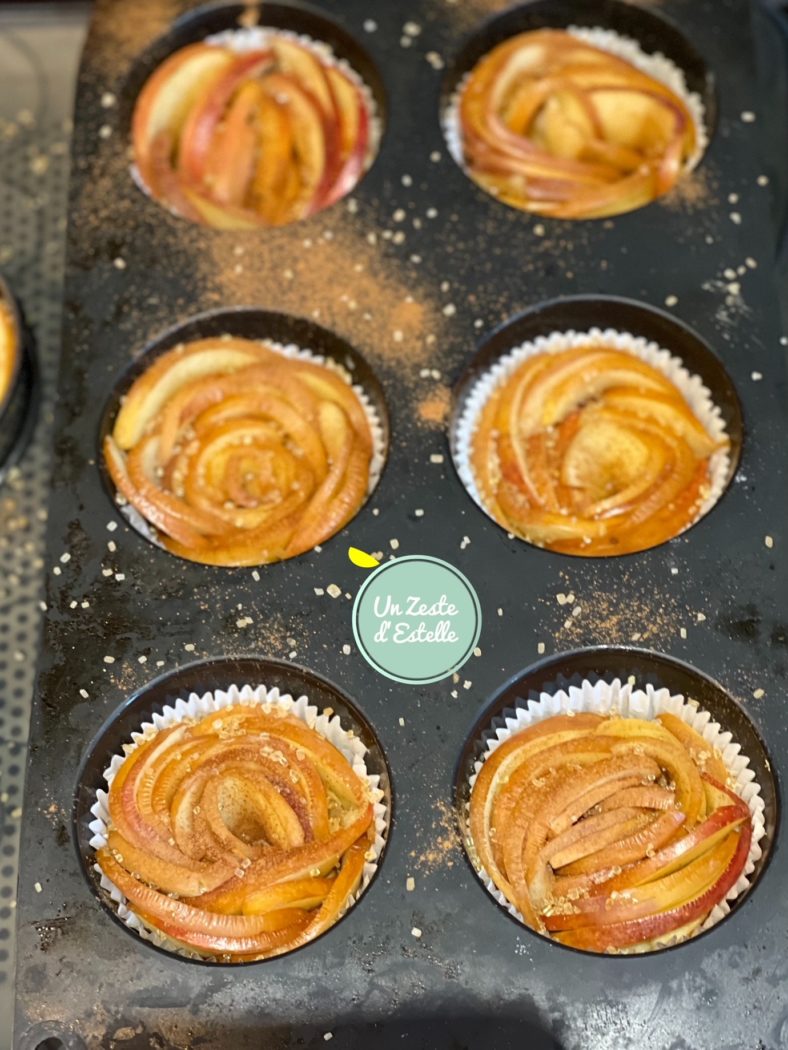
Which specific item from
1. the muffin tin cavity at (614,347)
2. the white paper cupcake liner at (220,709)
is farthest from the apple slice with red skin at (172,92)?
the white paper cupcake liner at (220,709)

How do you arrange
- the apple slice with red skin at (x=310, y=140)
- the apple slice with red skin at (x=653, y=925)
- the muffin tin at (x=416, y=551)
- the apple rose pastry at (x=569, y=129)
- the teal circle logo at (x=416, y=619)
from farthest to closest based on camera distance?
the apple slice with red skin at (x=310, y=140)
the apple rose pastry at (x=569, y=129)
the teal circle logo at (x=416, y=619)
the apple slice with red skin at (x=653, y=925)
the muffin tin at (x=416, y=551)

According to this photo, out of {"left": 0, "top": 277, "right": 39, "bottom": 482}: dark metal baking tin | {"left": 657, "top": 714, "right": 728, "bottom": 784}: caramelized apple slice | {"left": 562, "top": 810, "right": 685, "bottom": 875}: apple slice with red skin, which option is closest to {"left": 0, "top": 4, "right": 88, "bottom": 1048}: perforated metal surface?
{"left": 0, "top": 277, "right": 39, "bottom": 482}: dark metal baking tin

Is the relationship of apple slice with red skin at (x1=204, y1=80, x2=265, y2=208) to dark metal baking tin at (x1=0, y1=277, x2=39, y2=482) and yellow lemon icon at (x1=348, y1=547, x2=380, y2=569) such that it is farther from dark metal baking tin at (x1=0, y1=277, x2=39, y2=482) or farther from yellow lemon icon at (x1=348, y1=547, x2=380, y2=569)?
yellow lemon icon at (x1=348, y1=547, x2=380, y2=569)

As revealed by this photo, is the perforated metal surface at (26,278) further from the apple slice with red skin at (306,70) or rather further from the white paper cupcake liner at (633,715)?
the white paper cupcake liner at (633,715)

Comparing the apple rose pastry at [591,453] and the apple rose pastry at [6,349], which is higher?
the apple rose pastry at [591,453]

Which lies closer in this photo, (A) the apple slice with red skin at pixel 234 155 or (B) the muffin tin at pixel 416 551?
(B) the muffin tin at pixel 416 551

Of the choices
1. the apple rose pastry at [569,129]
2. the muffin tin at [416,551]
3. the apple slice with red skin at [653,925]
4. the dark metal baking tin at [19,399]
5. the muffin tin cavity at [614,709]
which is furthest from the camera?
the apple rose pastry at [569,129]

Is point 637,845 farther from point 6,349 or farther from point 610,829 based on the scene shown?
point 6,349
